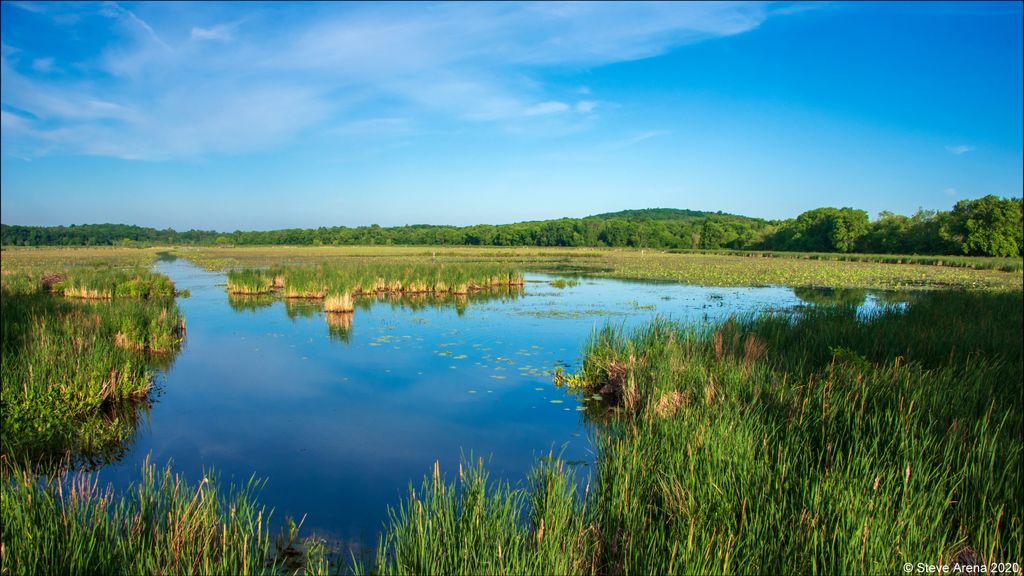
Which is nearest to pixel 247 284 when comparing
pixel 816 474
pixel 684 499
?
pixel 684 499

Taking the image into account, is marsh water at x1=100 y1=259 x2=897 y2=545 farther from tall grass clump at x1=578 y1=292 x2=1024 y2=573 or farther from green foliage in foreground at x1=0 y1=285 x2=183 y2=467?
tall grass clump at x1=578 y1=292 x2=1024 y2=573

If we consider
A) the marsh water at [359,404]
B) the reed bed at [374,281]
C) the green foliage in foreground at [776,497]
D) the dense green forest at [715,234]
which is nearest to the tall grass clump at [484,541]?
the green foliage in foreground at [776,497]

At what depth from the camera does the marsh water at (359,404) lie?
667 centimetres

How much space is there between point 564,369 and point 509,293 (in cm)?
1535

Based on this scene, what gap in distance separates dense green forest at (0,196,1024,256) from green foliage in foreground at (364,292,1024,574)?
6613cm

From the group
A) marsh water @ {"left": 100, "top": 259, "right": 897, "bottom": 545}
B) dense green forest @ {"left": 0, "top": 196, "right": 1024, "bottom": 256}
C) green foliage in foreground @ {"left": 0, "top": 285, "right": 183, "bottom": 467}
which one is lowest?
marsh water @ {"left": 100, "top": 259, "right": 897, "bottom": 545}

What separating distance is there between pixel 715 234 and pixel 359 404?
111 m

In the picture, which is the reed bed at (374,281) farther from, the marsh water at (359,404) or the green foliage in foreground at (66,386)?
the green foliage in foreground at (66,386)

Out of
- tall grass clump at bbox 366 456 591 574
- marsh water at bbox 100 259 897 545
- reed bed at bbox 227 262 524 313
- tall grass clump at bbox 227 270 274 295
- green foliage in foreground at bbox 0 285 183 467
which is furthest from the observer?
tall grass clump at bbox 227 270 274 295

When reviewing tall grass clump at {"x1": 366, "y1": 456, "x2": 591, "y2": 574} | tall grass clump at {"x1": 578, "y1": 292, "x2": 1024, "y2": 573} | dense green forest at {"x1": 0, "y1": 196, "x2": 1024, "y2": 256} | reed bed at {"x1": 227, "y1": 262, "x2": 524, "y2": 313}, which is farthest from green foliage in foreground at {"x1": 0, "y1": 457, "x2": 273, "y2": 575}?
dense green forest at {"x1": 0, "y1": 196, "x2": 1024, "y2": 256}

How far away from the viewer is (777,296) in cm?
2548

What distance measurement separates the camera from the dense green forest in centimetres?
5725

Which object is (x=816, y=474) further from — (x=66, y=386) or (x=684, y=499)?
(x=66, y=386)

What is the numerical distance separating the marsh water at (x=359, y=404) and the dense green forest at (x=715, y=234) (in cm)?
5540
